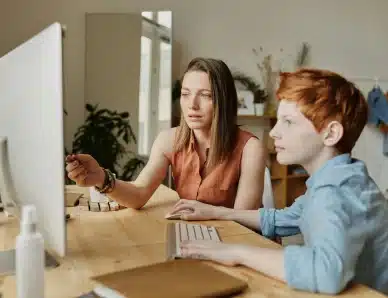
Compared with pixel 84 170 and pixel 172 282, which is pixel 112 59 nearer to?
pixel 84 170

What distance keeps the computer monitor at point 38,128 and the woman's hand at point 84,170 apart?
1.45 feet

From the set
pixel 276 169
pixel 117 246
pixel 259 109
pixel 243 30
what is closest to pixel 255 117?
pixel 259 109

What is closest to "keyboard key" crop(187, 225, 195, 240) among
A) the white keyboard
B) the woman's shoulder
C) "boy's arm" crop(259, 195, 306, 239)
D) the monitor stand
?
the white keyboard

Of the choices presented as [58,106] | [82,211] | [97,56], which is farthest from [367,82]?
[58,106]

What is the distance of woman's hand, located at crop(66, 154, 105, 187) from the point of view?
5.75 ft

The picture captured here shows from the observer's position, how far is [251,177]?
79.2 inches

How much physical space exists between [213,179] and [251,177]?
0.14 meters

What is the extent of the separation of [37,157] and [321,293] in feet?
2.02

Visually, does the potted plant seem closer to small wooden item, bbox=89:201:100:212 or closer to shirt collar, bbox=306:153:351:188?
small wooden item, bbox=89:201:100:212

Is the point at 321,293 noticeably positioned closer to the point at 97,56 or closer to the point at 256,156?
the point at 256,156

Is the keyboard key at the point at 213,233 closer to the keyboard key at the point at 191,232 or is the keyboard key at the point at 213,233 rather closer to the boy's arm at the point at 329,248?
the keyboard key at the point at 191,232

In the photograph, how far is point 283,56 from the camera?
15.3 ft

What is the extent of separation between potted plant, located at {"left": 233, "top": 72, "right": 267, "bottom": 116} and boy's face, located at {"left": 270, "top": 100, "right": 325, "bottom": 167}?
10.3 ft

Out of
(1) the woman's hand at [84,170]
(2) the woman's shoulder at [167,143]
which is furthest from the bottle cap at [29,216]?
(2) the woman's shoulder at [167,143]
